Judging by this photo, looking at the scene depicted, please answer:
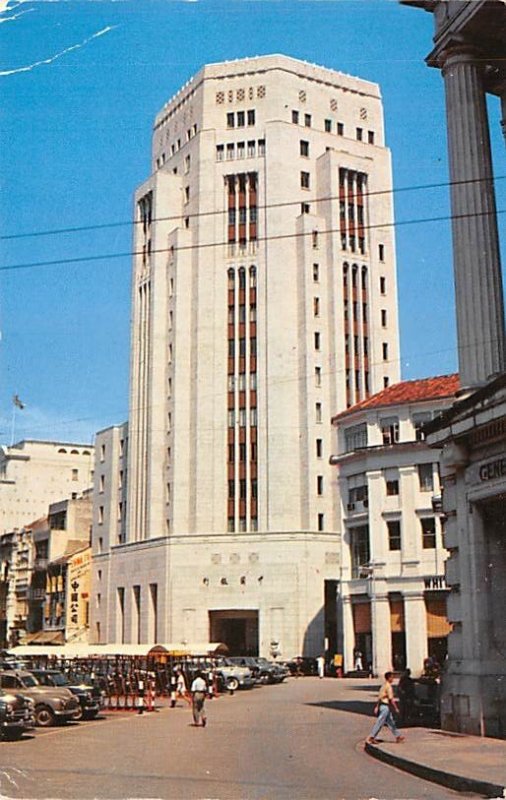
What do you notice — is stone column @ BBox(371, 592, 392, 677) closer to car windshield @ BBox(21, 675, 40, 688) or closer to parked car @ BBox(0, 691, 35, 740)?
car windshield @ BBox(21, 675, 40, 688)

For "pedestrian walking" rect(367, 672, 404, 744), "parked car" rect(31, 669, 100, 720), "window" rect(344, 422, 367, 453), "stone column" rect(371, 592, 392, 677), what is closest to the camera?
"pedestrian walking" rect(367, 672, 404, 744)

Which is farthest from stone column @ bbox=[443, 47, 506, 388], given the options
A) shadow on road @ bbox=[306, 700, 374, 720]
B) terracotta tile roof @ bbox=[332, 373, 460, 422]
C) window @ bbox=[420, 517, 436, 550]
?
window @ bbox=[420, 517, 436, 550]

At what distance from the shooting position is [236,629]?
3241 inches

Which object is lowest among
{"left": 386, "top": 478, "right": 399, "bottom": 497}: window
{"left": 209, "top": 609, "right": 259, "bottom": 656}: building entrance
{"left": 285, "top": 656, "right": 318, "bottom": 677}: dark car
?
{"left": 285, "top": 656, "right": 318, "bottom": 677}: dark car

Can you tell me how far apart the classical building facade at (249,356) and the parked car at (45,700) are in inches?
1853

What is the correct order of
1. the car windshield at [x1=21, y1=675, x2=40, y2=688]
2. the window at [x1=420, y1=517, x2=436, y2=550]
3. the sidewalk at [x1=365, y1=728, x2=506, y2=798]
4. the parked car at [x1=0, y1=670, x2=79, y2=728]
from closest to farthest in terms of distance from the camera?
the sidewalk at [x1=365, y1=728, x2=506, y2=798], the parked car at [x1=0, y1=670, x2=79, y2=728], the car windshield at [x1=21, y1=675, x2=40, y2=688], the window at [x1=420, y1=517, x2=436, y2=550]

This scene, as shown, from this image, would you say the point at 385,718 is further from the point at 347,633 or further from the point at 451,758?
the point at 347,633

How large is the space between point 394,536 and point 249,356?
90.2ft

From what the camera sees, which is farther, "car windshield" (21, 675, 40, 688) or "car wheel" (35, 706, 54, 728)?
"car windshield" (21, 675, 40, 688)

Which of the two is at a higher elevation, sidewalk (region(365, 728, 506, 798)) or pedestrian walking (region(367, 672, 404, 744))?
pedestrian walking (region(367, 672, 404, 744))

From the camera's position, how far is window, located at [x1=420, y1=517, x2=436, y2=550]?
59688mm

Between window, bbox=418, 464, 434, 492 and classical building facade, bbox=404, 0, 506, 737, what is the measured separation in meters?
35.8

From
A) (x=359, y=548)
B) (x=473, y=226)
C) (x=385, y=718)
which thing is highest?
(x=473, y=226)

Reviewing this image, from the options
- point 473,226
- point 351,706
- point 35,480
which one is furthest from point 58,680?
point 35,480
